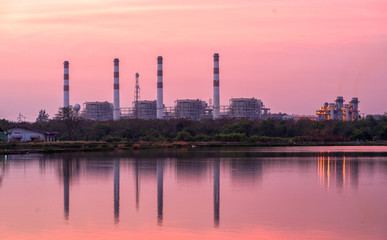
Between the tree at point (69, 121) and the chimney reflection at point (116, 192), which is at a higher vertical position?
the tree at point (69, 121)

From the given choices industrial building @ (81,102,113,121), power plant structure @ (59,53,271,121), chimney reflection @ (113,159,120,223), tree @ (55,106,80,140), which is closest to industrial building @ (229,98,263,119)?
power plant structure @ (59,53,271,121)

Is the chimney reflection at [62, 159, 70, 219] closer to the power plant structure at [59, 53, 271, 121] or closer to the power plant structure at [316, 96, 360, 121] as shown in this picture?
the power plant structure at [59, 53, 271, 121]

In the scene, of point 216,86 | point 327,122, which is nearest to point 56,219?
point 216,86

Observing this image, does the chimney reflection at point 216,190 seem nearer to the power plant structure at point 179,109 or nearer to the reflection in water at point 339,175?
the reflection in water at point 339,175

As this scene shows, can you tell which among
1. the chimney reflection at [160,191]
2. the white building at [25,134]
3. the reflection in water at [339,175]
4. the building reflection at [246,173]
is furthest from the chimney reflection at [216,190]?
the white building at [25,134]

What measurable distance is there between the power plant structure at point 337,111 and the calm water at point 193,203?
11573 cm

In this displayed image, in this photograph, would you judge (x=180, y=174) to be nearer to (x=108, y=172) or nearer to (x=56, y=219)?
(x=108, y=172)

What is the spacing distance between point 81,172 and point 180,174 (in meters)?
5.43

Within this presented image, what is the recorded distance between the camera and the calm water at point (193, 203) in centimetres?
1492

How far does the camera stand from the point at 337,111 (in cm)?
14775

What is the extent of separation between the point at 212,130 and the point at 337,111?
63904 mm

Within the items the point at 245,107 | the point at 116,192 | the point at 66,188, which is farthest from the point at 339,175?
the point at 245,107

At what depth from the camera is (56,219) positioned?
664 inches

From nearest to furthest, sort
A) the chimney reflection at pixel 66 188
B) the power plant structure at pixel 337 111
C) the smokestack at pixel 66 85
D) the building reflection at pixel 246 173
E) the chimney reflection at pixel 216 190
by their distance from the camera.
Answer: the chimney reflection at pixel 216 190 < the chimney reflection at pixel 66 188 < the building reflection at pixel 246 173 < the smokestack at pixel 66 85 < the power plant structure at pixel 337 111
